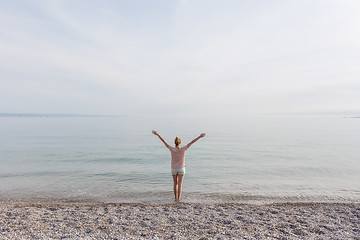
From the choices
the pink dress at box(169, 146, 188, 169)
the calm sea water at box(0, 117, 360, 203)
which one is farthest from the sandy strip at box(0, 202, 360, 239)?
the calm sea water at box(0, 117, 360, 203)

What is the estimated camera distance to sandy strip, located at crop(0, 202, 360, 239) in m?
7.07

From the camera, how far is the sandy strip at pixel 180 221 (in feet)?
23.2

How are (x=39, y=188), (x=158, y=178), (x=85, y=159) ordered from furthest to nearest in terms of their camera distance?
(x=85, y=159) → (x=158, y=178) → (x=39, y=188)

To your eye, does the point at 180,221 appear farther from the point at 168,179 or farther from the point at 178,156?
the point at 168,179

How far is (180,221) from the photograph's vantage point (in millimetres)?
8211

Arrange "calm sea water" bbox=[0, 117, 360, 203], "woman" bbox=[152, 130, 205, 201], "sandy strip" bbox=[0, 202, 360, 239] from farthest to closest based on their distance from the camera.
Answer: "calm sea water" bbox=[0, 117, 360, 203]
"woman" bbox=[152, 130, 205, 201]
"sandy strip" bbox=[0, 202, 360, 239]

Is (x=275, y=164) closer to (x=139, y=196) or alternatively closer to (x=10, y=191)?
(x=139, y=196)

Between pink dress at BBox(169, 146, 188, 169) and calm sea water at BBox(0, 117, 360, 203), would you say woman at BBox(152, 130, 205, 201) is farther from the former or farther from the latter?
calm sea water at BBox(0, 117, 360, 203)

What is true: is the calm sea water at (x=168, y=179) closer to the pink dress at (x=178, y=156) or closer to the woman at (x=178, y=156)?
the woman at (x=178, y=156)

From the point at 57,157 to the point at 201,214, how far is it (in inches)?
786

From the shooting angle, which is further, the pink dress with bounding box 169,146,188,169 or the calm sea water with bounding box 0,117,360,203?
the calm sea water with bounding box 0,117,360,203

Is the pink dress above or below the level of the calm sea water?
above

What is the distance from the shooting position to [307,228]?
25.4ft

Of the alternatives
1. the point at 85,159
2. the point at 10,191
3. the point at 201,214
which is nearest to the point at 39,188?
the point at 10,191
